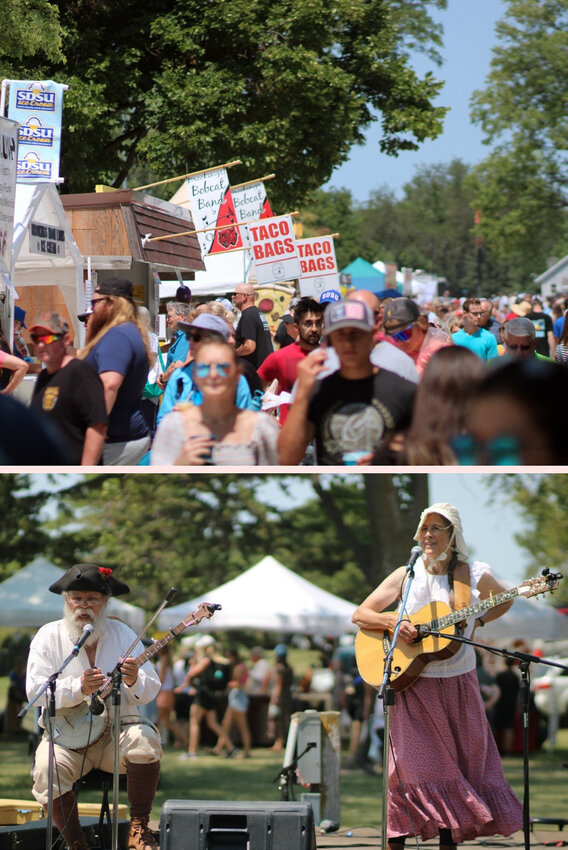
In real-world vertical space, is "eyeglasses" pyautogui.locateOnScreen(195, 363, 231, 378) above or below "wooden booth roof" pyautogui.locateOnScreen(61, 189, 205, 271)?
below

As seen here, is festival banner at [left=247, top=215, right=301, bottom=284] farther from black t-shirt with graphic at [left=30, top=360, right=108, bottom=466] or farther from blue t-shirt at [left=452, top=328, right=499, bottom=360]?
black t-shirt with graphic at [left=30, top=360, right=108, bottom=466]

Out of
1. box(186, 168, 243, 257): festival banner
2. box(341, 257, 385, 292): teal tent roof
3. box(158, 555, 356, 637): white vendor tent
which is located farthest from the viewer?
box(341, 257, 385, 292): teal tent roof

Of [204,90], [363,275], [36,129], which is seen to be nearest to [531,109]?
[363,275]

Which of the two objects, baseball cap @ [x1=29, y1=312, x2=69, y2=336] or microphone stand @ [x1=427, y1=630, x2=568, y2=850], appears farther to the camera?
baseball cap @ [x1=29, y1=312, x2=69, y2=336]

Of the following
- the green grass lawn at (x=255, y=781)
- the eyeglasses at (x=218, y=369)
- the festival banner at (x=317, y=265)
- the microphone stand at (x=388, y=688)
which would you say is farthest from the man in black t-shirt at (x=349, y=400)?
the festival banner at (x=317, y=265)

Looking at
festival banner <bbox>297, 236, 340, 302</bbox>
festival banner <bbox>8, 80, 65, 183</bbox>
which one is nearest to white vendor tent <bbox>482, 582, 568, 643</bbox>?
festival banner <bbox>8, 80, 65, 183</bbox>

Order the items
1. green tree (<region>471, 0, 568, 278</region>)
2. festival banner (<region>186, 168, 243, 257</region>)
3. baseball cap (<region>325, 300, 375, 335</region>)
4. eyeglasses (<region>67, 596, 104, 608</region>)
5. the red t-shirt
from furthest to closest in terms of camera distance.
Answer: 1. green tree (<region>471, 0, 568, 278</region>)
2. festival banner (<region>186, 168, 243, 257</region>)
3. the red t-shirt
4. eyeglasses (<region>67, 596, 104, 608</region>)
5. baseball cap (<region>325, 300, 375, 335</region>)

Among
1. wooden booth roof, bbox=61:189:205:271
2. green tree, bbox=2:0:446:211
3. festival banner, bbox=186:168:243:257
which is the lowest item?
wooden booth roof, bbox=61:189:205:271

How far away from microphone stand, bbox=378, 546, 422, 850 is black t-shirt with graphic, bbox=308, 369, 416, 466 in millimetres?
651

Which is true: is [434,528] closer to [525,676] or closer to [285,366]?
[525,676]

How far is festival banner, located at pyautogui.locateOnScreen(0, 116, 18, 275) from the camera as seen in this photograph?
29.2 feet

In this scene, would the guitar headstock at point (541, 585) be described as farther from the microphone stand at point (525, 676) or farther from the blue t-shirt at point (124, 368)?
the blue t-shirt at point (124, 368)

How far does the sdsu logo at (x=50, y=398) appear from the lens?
5.51 metres

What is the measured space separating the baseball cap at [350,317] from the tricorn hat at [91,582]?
65.1 inches
